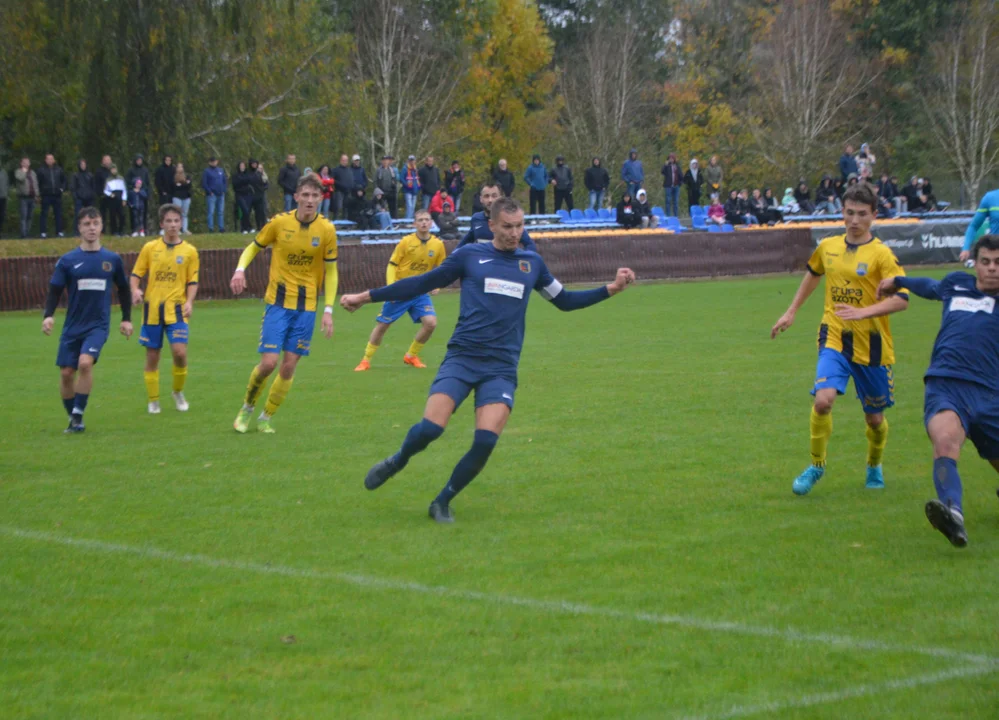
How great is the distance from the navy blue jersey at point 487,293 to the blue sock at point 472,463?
466 mm

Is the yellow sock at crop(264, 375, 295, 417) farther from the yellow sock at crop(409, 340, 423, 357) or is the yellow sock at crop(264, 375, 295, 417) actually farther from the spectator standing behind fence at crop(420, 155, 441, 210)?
the spectator standing behind fence at crop(420, 155, 441, 210)

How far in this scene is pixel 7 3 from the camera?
3259 centimetres

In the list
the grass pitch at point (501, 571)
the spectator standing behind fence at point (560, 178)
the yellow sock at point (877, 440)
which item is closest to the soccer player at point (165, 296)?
the grass pitch at point (501, 571)

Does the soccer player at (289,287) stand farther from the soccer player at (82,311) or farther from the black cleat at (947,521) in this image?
the black cleat at (947,521)

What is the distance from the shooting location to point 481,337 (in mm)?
7641

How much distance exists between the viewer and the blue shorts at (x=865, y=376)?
8.09 meters

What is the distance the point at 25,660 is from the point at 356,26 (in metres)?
43.7

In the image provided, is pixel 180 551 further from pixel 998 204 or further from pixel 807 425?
pixel 998 204

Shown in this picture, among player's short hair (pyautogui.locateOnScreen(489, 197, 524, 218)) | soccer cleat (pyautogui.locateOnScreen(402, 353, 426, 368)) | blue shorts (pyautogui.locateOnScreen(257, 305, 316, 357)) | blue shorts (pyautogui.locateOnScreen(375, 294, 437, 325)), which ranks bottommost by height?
soccer cleat (pyautogui.locateOnScreen(402, 353, 426, 368))

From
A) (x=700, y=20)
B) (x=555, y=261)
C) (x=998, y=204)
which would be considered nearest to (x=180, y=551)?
(x=998, y=204)

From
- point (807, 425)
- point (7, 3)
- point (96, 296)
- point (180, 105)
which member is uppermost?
point (7, 3)

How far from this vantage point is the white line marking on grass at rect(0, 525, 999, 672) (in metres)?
5.08

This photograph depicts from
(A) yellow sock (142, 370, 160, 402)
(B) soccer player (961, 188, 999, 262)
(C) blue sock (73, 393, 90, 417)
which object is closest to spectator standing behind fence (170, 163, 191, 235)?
(A) yellow sock (142, 370, 160, 402)

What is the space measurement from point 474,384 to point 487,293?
0.58m
